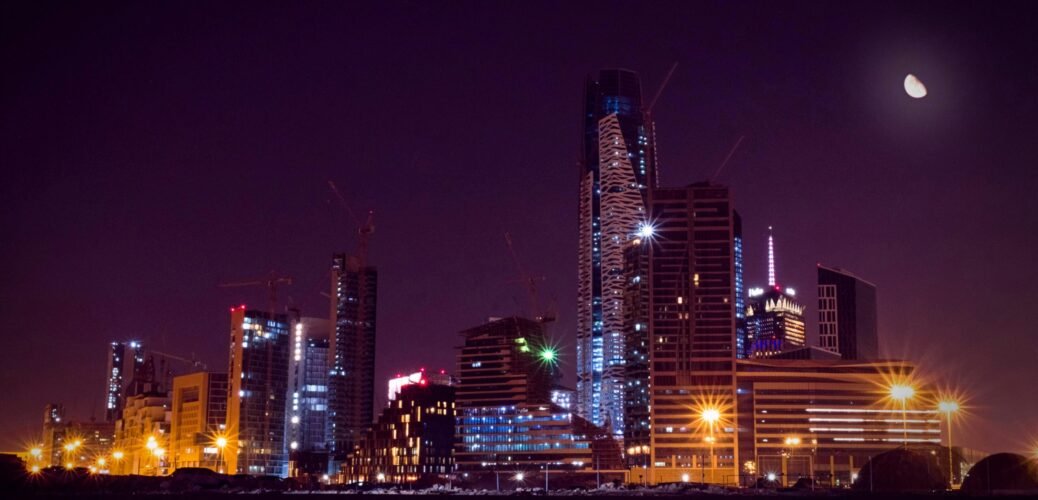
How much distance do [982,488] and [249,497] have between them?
73.1 m

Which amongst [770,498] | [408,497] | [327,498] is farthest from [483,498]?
[770,498]

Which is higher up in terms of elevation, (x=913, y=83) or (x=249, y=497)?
(x=913, y=83)

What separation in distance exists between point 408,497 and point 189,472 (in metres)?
59.3

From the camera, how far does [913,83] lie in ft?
374

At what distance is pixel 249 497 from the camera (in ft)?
398

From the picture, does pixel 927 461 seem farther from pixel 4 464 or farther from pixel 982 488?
pixel 4 464

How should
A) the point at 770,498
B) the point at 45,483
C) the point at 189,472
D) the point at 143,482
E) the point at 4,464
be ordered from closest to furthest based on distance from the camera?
the point at 770,498 → the point at 4,464 → the point at 45,483 → the point at 143,482 → the point at 189,472

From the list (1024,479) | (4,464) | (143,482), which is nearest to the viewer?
(1024,479)

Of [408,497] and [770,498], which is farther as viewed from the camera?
[408,497]

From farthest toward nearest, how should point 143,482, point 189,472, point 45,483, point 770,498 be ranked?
point 189,472 < point 143,482 < point 45,483 < point 770,498

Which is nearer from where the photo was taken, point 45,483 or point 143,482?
point 45,483

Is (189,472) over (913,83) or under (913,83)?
under

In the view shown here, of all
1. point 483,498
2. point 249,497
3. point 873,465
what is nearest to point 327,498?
point 249,497

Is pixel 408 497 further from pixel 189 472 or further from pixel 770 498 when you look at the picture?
pixel 189 472
